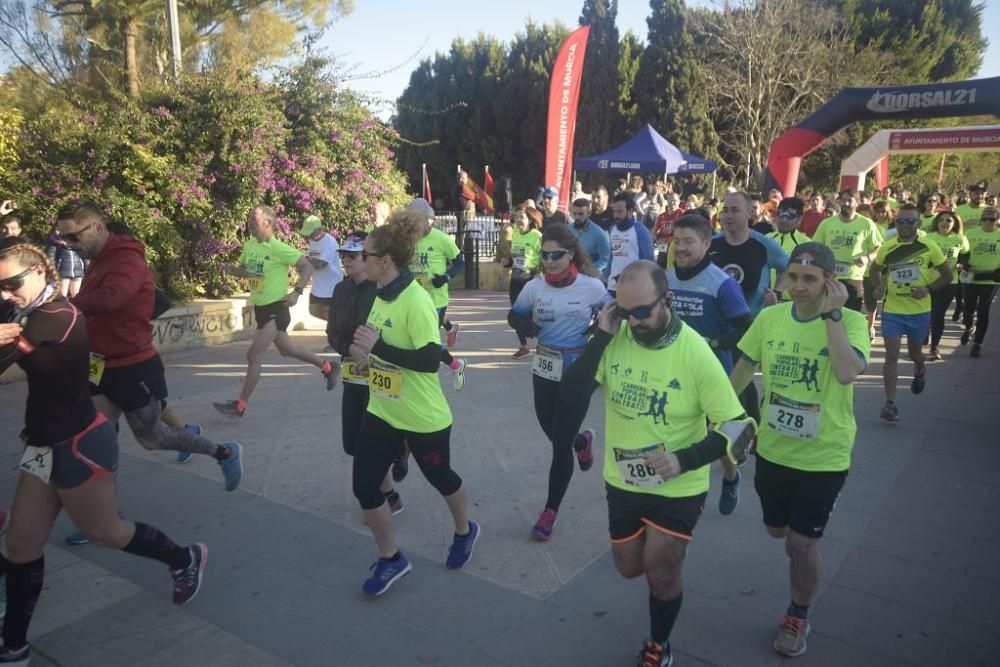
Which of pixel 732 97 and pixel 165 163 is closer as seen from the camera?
pixel 165 163

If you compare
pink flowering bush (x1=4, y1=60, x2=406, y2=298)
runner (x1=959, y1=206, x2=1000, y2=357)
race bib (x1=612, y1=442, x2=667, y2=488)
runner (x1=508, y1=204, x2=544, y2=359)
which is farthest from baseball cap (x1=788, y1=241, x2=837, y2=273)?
pink flowering bush (x1=4, y1=60, x2=406, y2=298)

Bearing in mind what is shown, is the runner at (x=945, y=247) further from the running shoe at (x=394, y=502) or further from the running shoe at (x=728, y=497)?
the running shoe at (x=394, y=502)

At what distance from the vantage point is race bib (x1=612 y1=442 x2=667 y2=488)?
2676 mm

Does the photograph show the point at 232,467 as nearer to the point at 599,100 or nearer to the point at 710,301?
the point at 710,301

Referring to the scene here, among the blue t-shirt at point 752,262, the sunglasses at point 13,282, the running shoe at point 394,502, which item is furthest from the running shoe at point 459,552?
the blue t-shirt at point 752,262

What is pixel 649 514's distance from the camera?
2.73 meters

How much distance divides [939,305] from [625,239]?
384 centimetres

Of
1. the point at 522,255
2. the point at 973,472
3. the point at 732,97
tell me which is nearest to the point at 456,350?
the point at 522,255

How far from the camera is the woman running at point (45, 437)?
112 inches

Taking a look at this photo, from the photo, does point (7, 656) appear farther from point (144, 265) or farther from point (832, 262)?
point (832, 262)

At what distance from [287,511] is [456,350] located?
490 centimetres

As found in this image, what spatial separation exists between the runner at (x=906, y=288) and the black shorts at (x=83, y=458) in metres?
5.94

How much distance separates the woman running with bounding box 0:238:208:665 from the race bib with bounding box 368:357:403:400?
3.87 feet

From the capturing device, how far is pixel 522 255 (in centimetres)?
902
